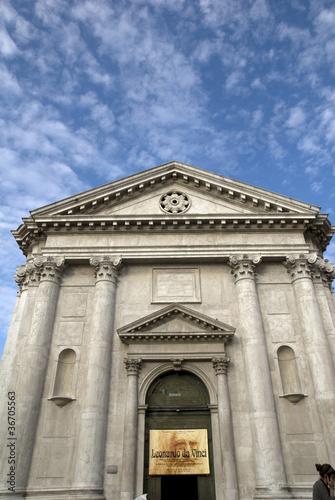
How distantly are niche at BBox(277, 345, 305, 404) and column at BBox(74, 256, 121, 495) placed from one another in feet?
24.2

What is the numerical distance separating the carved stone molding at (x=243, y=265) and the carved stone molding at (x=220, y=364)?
12.6 feet

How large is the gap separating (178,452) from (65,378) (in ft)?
18.2

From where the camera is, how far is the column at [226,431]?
14367mm

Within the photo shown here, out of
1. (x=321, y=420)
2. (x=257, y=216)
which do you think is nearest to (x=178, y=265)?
(x=257, y=216)

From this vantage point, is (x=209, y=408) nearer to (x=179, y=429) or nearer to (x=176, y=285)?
(x=179, y=429)

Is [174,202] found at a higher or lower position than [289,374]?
higher

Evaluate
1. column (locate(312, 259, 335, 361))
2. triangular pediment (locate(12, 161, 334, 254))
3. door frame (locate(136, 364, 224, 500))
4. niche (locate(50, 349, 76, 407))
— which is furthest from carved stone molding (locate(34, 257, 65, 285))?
column (locate(312, 259, 335, 361))

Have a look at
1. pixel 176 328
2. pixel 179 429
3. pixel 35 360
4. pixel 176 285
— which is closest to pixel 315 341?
pixel 176 328

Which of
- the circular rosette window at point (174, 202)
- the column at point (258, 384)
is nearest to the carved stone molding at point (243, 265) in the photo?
the column at point (258, 384)

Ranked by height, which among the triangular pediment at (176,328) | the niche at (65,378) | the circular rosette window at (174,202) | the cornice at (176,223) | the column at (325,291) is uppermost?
the circular rosette window at (174,202)

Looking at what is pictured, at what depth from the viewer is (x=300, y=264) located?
18406 mm

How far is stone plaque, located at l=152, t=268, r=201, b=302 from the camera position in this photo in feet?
60.2

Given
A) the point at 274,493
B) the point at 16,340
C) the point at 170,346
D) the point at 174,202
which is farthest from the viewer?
the point at 174,202

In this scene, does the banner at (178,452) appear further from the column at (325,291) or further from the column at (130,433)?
the column at (325,291)
